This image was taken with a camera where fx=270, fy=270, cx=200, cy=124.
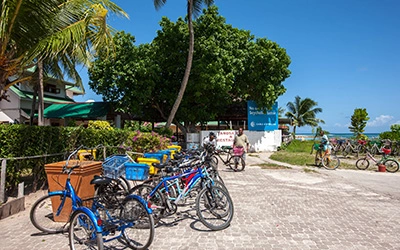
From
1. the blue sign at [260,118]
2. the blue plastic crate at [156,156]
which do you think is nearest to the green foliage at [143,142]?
the blue plastic crate at [156,156]

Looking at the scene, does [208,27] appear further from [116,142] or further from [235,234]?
[235,234]

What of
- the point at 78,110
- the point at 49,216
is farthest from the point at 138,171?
the point at 78,110

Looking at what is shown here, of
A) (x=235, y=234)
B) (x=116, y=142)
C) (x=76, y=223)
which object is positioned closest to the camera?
(x=76, y=223)

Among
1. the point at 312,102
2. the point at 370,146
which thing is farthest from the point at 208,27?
the point at 312,102

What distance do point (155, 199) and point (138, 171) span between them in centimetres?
60

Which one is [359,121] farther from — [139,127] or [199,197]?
[199,197]

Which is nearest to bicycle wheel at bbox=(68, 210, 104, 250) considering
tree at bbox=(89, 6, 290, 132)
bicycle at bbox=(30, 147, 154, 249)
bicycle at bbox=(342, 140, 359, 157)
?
bicycle at bbox=(30, 147, 154, 249)

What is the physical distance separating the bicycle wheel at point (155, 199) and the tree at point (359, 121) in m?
21.1

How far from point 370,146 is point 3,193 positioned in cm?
1965

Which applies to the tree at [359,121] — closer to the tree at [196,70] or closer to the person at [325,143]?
the tree at [196,70]

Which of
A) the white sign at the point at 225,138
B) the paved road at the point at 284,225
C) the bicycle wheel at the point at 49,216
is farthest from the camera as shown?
the white sign at the point at 225,138

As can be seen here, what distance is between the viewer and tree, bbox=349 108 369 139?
70.4 ft

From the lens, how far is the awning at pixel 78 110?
18031 millimetres

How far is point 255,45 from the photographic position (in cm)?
1897
